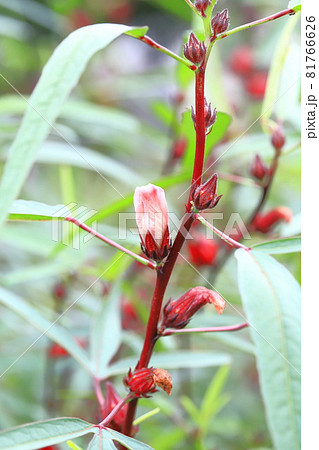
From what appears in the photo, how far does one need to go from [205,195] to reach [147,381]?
0.39 feet

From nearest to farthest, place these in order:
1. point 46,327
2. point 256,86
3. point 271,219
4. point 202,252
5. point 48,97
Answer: point 48,97, point 46,327, point 271,219, point 202,252, point 256,86

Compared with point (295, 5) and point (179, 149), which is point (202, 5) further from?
point (179, 149)

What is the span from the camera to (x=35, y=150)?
0.26 meters

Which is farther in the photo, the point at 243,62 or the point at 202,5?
the point at 243,62

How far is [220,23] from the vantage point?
0.32 m

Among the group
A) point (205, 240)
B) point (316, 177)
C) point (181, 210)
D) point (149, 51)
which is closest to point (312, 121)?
point (316, 177)

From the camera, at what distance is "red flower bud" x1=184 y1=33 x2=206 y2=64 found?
0.31m

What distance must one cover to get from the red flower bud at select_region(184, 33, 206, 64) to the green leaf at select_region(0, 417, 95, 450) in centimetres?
22

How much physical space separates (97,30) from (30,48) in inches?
38.0

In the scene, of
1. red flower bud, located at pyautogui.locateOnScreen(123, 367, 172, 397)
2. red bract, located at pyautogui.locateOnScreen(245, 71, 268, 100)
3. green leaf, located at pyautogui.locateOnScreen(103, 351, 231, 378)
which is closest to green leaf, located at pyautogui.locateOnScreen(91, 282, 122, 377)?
green leaf, located at pyautogui.locateOnScreen(103, 351, 231, 378)

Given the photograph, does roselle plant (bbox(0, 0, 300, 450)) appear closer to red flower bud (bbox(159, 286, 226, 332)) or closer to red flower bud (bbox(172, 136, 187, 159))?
red flower bud (bbox(159, 286, 226, 332))

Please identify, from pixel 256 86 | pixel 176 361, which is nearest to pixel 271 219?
pixel 176 361

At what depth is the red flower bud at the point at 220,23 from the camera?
1.06 ft

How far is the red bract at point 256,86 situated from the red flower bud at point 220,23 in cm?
79
